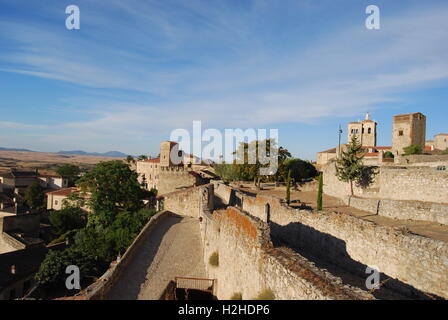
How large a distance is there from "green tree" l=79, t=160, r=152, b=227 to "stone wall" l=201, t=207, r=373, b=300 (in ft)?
68.4

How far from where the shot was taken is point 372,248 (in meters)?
8.91

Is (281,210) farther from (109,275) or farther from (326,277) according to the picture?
(326,277)

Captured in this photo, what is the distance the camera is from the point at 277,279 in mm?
5672

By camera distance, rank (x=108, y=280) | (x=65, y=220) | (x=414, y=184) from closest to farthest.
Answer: (x=108, y=280), (x=414, y=184), (x=65, y=220)

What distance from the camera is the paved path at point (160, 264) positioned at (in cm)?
1085

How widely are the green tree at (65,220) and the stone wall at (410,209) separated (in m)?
35.1

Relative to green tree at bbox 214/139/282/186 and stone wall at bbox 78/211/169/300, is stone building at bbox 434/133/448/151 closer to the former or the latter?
green tree at bbox 214/139/282/186

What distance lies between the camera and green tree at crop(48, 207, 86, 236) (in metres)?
38.6

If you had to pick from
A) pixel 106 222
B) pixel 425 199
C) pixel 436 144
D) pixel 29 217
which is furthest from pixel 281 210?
pixel 436 144

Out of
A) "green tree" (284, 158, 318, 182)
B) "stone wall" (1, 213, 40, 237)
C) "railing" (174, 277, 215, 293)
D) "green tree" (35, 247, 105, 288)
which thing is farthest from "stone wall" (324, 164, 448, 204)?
"stone wall" (1, 213, 40, 237)

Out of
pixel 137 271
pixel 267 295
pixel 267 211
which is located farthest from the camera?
pixel 267 211

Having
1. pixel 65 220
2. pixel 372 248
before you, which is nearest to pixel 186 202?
pixel 372 248

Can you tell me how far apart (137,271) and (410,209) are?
1432 centimetres

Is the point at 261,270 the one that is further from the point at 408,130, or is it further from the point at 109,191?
the point at 408,130
